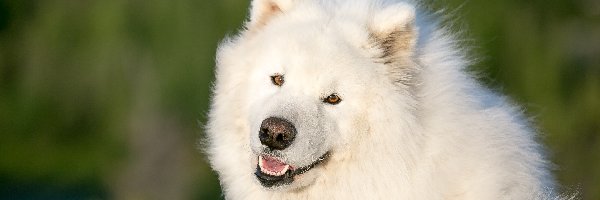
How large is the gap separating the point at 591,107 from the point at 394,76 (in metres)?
10.3

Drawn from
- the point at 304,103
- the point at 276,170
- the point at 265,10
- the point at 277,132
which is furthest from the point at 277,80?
the point at 265,10

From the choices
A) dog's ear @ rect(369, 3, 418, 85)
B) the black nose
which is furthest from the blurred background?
the black nose

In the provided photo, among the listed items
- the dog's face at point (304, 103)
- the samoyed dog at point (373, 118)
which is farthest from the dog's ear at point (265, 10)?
the dog's face at point (304, 103)

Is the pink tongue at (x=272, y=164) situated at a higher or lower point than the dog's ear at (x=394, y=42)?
lower

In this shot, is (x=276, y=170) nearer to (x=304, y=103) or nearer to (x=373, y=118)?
(x=304, y=103)

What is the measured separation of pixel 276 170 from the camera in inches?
196

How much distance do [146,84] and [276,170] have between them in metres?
11.5

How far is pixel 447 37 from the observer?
524 centimetres

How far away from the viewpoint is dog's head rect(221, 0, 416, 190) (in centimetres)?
479

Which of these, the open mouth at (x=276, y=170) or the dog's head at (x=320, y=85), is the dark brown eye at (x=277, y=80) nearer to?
the dog's head at (x=320, y=85)

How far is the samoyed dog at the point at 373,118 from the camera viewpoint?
483 cm

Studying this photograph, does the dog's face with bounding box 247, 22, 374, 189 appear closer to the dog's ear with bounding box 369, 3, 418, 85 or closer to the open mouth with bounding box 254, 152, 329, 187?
the open mouth with bounding box 254, 152, 329, 187

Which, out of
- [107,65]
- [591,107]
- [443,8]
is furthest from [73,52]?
[443,8]

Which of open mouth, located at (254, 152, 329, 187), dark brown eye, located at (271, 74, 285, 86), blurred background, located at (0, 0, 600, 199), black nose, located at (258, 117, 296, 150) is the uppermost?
dark brown eye, located at (271, 74, 285, 86)
